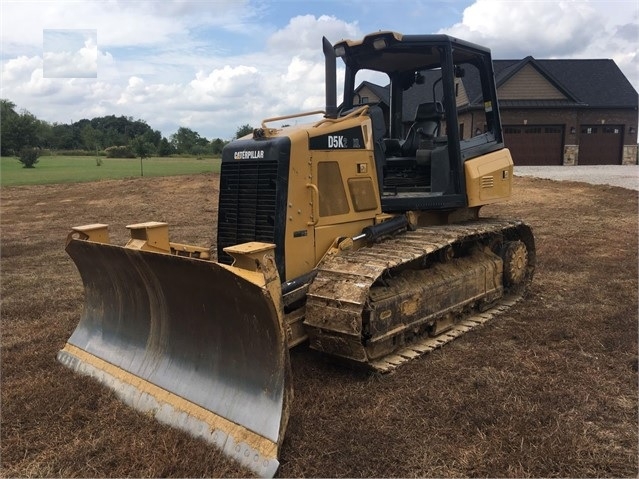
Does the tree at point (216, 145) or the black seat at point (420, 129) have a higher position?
the tree at point (216, 145)

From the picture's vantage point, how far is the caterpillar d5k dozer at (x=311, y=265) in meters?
3.79

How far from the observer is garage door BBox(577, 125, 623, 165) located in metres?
35.1

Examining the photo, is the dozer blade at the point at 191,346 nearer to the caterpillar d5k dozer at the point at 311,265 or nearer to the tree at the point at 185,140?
the caterpillar d5k dozer at the point at 311,265

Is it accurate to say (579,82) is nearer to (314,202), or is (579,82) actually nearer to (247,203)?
(314,202)

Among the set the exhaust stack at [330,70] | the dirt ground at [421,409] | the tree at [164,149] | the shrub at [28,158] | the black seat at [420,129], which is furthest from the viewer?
the tree at [164,149]

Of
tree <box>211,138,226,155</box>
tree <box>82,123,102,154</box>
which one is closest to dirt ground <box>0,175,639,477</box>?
tree <box>211,138,226,155</box>

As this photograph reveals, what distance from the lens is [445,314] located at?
5582mm

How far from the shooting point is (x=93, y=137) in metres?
86.0

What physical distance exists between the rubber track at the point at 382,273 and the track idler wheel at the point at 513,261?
73 cm

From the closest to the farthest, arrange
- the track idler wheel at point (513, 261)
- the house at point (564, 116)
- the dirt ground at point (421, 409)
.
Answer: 1. the dirt ground at point (421, 409)
2. the track idler wheel at point (513, 261)
3. the house at point (564, 116)

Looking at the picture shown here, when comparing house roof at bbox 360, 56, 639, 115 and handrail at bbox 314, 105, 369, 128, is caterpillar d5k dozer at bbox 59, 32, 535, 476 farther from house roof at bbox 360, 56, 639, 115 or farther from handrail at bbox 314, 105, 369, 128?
house roof at bbox 360, 56, 639, 115

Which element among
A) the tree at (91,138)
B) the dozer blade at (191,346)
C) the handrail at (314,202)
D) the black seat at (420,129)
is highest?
the tree at (91,138)

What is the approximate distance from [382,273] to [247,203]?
4.55ft

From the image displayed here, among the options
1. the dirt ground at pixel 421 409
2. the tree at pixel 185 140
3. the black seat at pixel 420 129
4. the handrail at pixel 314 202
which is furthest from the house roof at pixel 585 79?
the tree at pixel 185 140
